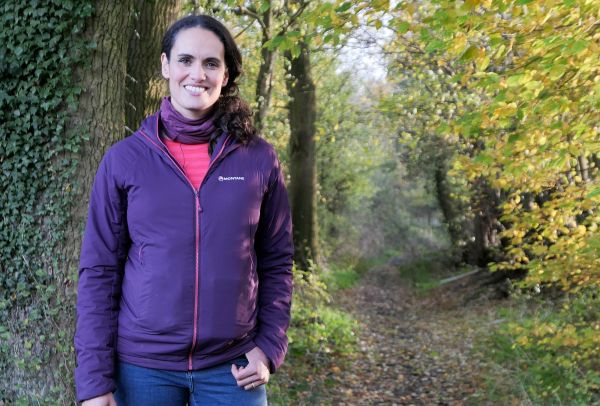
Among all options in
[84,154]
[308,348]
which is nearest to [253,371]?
[84,154]

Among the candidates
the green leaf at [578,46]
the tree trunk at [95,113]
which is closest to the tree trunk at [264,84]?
the tree trunk at [95,113]

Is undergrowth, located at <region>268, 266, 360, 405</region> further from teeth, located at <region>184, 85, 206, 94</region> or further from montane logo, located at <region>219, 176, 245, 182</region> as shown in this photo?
teeth, located at <region>184, 85, 206, 94</region>

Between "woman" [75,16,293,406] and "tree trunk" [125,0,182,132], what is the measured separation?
248cm

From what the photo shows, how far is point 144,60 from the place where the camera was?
4793 millimetres

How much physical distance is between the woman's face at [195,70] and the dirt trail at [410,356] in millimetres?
5723

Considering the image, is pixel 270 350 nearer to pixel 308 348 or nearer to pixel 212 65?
pixel 212 65

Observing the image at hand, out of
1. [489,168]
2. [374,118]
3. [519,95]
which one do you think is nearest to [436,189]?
[374,118]

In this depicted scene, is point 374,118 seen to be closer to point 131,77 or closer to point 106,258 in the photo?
point 131,77

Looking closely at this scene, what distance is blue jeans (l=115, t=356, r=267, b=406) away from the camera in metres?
2.20

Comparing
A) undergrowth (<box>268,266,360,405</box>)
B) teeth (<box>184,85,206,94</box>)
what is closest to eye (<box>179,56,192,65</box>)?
teeth (<box>184,85,206,94</box>)

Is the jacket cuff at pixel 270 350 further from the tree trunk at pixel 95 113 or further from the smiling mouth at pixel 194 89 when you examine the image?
the tree trunk at pixel 95 113

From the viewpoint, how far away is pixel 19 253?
3.88 m

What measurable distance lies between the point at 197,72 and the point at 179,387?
1.24 m

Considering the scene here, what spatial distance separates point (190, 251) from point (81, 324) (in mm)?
516
